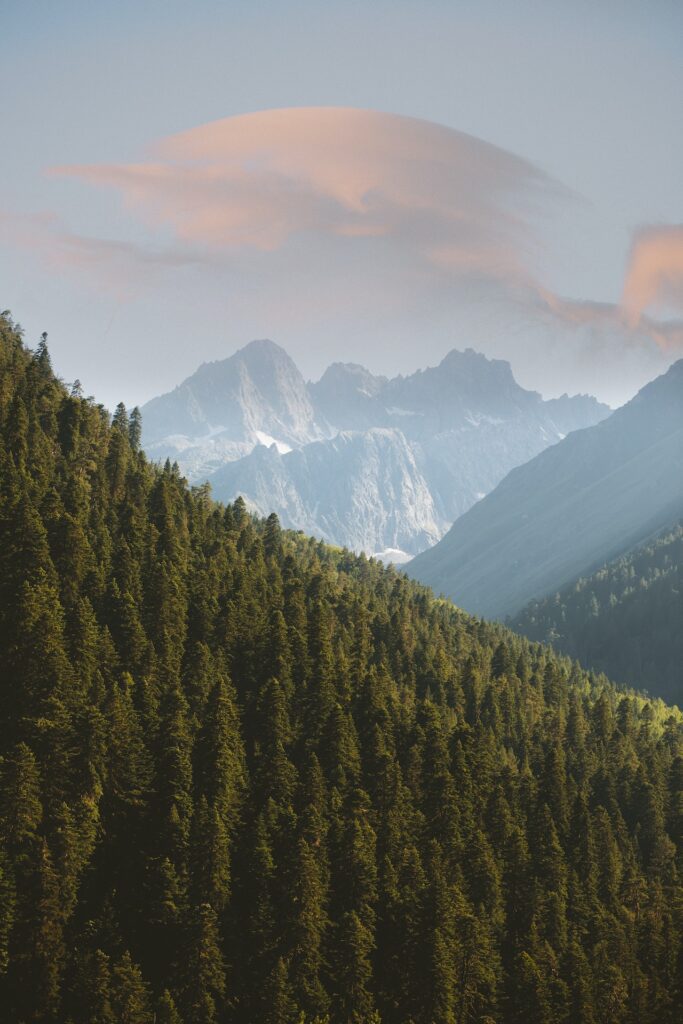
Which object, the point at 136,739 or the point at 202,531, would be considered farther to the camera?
the point at 202,531

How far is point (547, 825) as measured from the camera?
122 m

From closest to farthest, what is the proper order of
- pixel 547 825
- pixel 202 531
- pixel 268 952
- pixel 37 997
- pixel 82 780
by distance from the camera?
1. pixel 37 997
2. pixel 268 952
3. pixel 82 780
4. pixel 547 825
5. pixel 202 531

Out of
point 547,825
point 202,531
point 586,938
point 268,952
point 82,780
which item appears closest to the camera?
point 268,952

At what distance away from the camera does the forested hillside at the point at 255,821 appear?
85.3 m

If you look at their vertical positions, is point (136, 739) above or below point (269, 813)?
above

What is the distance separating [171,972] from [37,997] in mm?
10983

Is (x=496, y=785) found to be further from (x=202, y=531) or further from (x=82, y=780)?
(x=202, y=531)

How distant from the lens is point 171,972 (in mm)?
84125

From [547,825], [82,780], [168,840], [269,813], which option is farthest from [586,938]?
[82,780]

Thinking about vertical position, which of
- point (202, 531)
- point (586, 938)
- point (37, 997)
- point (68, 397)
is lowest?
point (586, 938)

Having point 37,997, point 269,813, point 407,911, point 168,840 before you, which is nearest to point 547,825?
point 407,911

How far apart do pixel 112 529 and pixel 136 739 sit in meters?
50.0

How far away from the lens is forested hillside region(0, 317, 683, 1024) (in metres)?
85.3

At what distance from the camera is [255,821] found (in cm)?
9850
